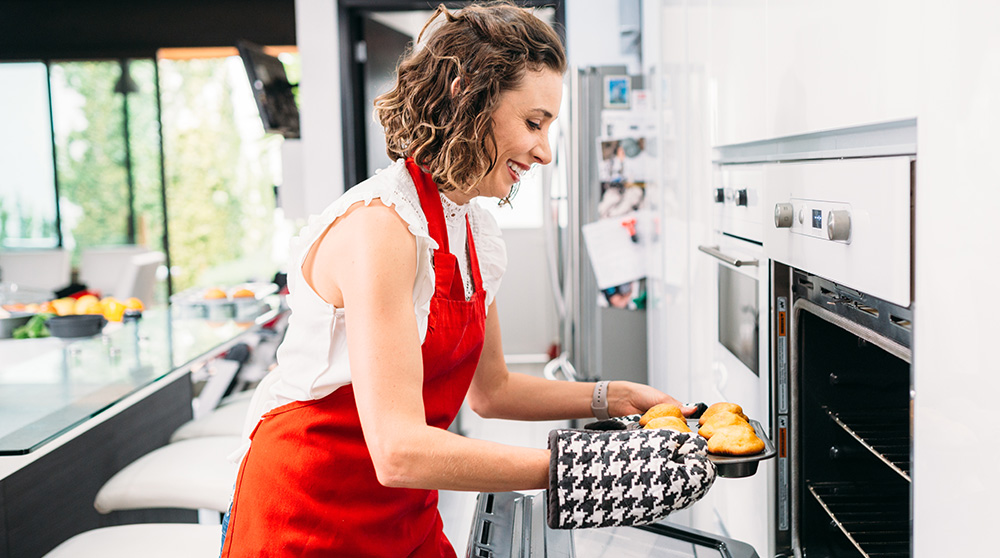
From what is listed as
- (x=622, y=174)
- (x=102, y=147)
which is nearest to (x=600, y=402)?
(x=622, y=174)

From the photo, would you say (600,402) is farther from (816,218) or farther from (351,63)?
(351,63)

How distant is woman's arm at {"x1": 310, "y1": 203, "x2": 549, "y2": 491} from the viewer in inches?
39.4

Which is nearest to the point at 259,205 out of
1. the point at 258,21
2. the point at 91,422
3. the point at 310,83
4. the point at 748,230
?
the point at 258,21

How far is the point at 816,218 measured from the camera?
120 centimetres

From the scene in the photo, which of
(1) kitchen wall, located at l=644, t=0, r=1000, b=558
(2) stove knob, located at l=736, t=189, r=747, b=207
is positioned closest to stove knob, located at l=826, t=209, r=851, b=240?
(1) kitchen wall, located at l=644, t=0, r=1000, b=558

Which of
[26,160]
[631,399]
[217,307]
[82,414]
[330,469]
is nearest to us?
[330,469]

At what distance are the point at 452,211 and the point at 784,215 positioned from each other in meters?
0.52

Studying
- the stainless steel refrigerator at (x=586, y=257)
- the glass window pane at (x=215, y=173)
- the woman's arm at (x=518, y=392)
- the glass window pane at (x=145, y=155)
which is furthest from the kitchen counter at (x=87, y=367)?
the glass window pane at (x=215, y=173)

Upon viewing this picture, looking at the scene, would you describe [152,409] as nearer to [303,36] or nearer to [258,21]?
[303,36]

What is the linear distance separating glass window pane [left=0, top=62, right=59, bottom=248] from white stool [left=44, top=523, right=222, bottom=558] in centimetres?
650

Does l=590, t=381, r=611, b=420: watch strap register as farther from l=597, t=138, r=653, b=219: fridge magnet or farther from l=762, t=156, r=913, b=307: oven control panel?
l=597, t=138, r=653, b=219: fridge magnet

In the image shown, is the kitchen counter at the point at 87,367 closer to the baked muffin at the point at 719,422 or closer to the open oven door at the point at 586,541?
the open oven door at the point at 586,541

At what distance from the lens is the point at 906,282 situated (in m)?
0.94

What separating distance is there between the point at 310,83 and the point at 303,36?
236 millimetres
